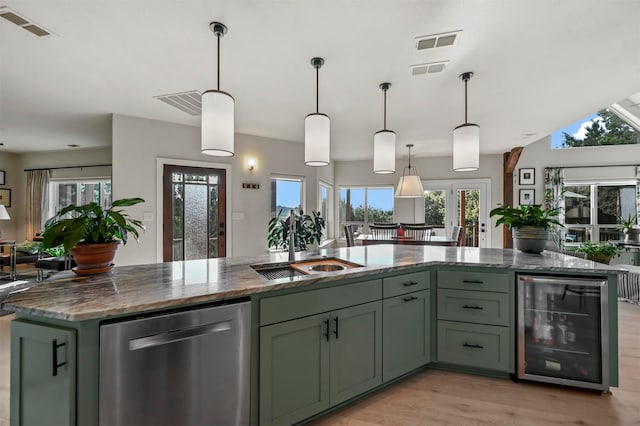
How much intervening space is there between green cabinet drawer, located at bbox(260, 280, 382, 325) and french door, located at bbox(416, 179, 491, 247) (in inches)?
223

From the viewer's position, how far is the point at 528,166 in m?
6.68

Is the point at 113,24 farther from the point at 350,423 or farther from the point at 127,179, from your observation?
the point at 350,423

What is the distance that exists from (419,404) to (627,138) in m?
7.62

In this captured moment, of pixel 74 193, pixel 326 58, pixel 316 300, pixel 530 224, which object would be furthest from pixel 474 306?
pixel 74 193

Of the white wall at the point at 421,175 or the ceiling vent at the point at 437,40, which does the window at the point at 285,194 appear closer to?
the white wall at the point at 421,175

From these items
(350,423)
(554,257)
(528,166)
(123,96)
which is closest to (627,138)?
(528,166)

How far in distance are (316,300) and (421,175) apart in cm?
619

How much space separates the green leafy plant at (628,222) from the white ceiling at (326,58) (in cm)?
282

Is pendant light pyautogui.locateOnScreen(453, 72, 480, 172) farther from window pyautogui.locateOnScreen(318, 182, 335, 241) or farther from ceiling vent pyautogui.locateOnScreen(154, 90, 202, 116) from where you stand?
window pyautogui.locateOnScreen(318, 182, 335, 241)

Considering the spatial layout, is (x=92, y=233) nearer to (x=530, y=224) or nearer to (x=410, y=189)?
(x=530, y=224)

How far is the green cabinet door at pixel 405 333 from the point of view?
1.94 meters

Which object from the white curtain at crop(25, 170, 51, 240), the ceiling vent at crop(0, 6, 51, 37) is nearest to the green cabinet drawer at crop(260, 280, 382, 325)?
the ceiling vent at crop(0, 6, 51, 37)

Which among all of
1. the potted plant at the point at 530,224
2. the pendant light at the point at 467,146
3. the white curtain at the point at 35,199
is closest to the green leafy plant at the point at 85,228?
the pendant light at the point at 467,146

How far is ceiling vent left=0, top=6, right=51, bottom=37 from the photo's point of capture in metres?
2.01
